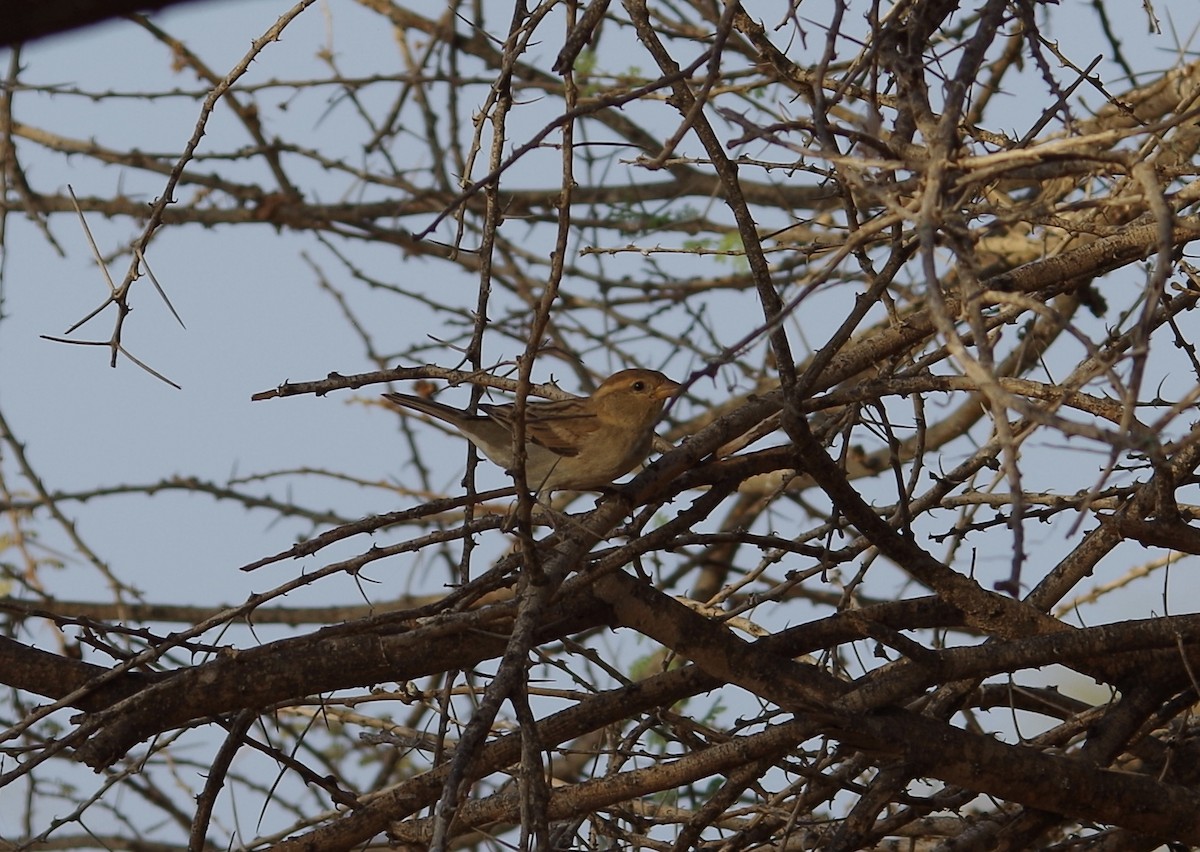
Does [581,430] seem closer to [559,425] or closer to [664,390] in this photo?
[559,425]

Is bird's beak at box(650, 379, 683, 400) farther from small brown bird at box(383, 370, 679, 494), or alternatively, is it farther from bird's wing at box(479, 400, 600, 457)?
bird's wing at box(479, 400, 600, 457)

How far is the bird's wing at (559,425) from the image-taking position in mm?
4984

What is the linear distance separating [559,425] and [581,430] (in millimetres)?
144

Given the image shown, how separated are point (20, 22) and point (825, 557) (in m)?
2.90

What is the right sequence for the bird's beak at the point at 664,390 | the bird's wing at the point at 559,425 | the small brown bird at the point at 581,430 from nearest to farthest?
the small brown bird at the point at 581,430 < the bird's wing at the point at 559,425 < the bird's beak at the point at 664,390

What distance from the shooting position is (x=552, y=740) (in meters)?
3.74

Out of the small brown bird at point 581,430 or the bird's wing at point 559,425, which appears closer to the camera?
the small brown bird at point 581,430

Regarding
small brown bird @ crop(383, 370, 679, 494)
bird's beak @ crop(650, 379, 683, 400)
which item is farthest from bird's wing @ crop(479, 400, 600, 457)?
bird's beak @ crop(650, 379, 683, 400)

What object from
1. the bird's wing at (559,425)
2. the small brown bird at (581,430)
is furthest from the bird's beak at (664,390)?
the bird's wing at (559,425)

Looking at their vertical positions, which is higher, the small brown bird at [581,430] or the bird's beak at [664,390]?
the bird's beak at [664,390]

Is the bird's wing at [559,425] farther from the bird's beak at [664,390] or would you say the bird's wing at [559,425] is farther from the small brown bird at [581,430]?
the bird's beak at [664,390]


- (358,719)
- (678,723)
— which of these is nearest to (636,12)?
(678,723)

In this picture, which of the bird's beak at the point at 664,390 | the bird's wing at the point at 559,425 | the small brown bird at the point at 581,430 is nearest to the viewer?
the small brown bird at the point at 581,430

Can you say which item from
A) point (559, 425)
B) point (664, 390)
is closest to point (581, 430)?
point (559, 425)
